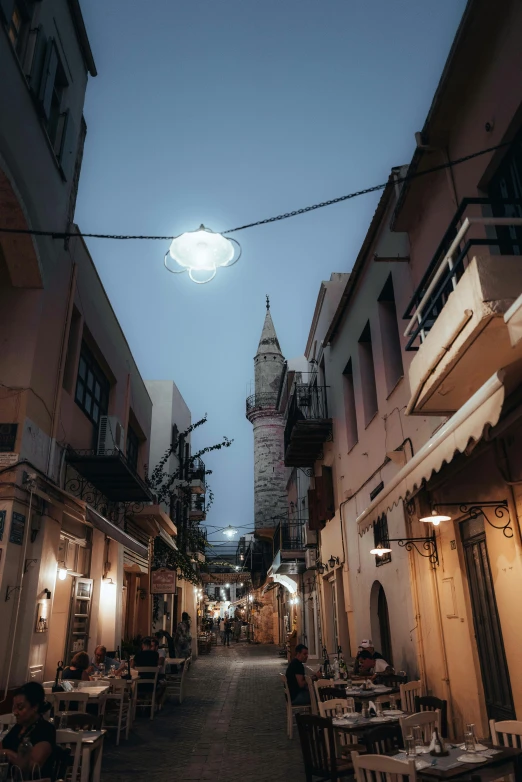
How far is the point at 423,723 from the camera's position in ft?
17.1

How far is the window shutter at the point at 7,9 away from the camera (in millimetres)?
7469

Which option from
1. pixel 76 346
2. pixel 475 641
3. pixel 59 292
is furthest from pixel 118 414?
pixel 475 641

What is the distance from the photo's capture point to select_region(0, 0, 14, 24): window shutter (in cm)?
A: 747

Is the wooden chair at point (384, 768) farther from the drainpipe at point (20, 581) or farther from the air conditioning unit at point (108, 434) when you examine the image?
the air conditioning unit at point (108, 434)

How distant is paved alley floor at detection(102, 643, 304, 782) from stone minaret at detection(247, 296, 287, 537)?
64.7ft

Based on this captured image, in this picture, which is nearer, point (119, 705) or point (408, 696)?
point (408, 696)

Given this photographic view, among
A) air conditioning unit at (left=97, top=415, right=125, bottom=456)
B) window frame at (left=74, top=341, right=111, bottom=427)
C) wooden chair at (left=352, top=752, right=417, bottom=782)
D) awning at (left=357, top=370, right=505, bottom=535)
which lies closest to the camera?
wooden chair at (left=352, top=752, right=417, bottom=782)

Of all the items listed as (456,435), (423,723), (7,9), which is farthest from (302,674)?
(7,9)

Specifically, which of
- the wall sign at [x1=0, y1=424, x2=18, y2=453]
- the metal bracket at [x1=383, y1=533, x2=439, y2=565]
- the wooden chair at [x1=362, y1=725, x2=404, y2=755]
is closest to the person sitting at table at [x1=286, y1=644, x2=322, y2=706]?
the metal bracket at [x1=383, y1=533, x2=439, y2=565]

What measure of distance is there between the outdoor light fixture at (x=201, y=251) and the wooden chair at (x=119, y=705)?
6.51 meters

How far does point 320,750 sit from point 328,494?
10.6m

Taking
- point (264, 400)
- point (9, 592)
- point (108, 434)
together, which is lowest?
point (9, 592)

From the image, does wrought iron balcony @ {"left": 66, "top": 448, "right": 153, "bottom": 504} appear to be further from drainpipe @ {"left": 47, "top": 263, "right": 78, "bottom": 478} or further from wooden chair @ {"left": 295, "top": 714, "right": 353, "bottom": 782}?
wooden chair @ {"left": 295, "top": 714, "right": 353, "bottom": 782}

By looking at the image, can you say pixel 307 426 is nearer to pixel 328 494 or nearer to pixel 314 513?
pixel 328 494
